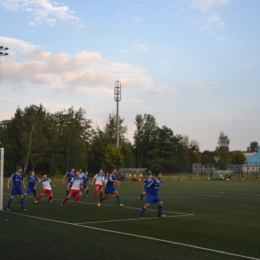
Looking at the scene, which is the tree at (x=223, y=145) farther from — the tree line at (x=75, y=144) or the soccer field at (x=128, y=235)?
the soccer field at (x=128, y=235)

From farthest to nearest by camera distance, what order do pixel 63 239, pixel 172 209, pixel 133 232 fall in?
1. pixel 172 209
2. pixel 133 232
3. pixel 63 239

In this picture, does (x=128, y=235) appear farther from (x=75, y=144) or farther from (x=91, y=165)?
(x=75, y=144)

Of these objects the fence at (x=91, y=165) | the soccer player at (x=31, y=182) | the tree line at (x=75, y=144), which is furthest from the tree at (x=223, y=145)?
the soccer player at (x=31, y=182)

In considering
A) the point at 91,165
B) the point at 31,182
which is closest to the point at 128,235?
the point at 31,182

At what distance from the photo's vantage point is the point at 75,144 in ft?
240

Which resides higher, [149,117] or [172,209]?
[149,117]

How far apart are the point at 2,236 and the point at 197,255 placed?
211 inches

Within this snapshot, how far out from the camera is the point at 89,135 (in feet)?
303

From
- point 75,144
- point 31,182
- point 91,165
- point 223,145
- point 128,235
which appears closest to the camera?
point 128,235

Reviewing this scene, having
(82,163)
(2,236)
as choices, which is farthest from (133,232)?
(82,163)

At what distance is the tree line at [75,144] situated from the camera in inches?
2392

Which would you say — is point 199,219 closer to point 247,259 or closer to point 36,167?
point 247,259

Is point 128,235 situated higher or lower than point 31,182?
lower

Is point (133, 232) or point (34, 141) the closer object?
point (133, 232)
